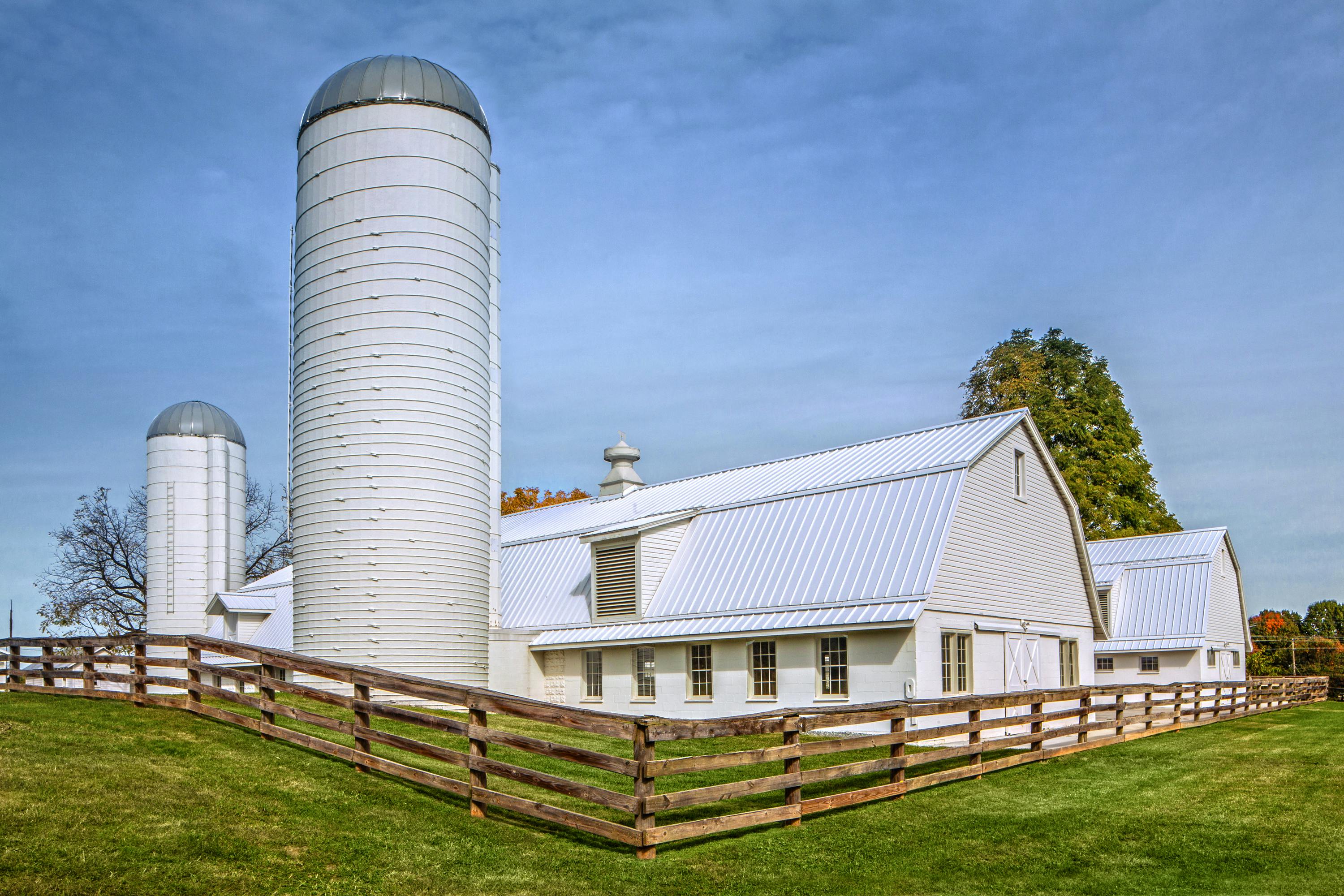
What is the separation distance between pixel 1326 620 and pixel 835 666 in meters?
50.1

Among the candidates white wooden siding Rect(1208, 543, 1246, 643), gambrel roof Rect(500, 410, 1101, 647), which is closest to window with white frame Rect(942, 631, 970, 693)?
gambrel roof Rect(500, 410, 1101, 647)

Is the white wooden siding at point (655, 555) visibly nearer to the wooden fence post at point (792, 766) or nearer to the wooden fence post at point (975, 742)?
the wooden fence post at point (975, 742)

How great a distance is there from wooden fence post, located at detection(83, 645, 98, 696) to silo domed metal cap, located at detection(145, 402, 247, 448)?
20.1 meters

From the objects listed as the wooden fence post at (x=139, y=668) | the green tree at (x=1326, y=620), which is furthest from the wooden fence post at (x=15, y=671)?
the green tree at (x=1326, y=620)

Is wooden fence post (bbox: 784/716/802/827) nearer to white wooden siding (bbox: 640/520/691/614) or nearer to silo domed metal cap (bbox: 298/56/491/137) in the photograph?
white wooden siding (bbox: 640/520/691/614)

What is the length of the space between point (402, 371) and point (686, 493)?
12.0 metres

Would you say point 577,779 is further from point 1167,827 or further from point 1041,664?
point 1041,664

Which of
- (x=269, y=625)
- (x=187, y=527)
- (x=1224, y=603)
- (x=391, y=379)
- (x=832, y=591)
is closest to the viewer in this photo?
(x=391, y=379)

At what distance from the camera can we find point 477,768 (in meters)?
10.7

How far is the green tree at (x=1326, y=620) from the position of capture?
57.8m

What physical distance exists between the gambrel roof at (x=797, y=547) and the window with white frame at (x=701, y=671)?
564mm

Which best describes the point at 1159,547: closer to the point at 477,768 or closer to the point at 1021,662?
the point at 1021,662

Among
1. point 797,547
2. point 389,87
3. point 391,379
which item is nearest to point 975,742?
point 797,547

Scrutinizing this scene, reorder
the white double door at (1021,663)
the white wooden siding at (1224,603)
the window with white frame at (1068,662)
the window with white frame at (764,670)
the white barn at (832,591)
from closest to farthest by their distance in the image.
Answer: the white barn at (832,591), the window with white frame at (764,670), the white double door at (1021,663), the window with white frame at (1068,662), the white wooden siding at (1224,603)
